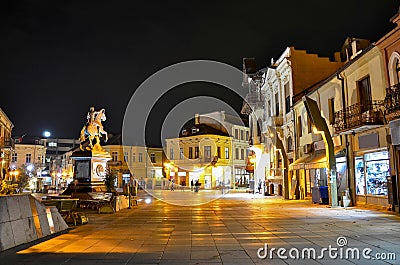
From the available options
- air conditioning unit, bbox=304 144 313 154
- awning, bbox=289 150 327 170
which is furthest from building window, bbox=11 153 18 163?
awning, bbox=289 150 327 170

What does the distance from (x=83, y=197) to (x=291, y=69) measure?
18451 mm

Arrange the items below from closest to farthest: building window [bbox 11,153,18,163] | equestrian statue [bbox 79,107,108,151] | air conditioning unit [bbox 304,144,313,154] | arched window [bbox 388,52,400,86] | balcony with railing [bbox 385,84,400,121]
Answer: balcony with railing [bbox 385,84,400,121] < arched window [bbox 388,52,400,86] < equestrian statue [bbox 79,107,108,151] < air conditioning unit [bbox 304,144,313,154] < building window [bbox 11,153,18,163]

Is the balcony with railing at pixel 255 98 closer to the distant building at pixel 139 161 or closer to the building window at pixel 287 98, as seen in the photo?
the building window at pixel 287 98

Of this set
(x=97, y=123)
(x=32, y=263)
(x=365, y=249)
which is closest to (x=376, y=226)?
(x=365, y=249)

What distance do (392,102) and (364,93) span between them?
3.84 metres

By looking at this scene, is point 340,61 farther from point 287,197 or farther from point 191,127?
point 191,127

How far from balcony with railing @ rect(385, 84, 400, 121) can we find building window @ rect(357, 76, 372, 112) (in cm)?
216

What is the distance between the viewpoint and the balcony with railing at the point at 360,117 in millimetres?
16312

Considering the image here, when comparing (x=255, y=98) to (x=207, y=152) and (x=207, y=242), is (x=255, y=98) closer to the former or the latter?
(x=207, y=152)

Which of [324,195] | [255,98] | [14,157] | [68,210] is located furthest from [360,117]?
[14,157]

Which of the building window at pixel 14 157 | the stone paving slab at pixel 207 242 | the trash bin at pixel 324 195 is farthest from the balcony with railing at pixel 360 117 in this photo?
the building window at pixel 14 157

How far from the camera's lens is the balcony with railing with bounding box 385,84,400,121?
14.2 m

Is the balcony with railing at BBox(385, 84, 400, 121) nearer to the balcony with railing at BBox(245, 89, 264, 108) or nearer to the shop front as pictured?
the shop front

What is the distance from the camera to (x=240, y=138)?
67688mm
